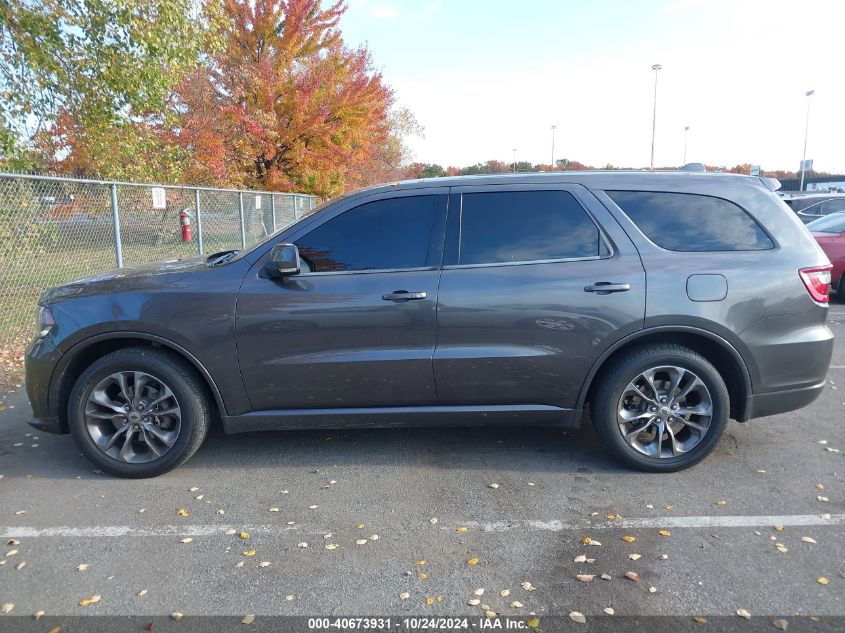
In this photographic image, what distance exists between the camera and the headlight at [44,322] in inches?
146

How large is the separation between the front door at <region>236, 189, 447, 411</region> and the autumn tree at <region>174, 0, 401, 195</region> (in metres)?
14.9

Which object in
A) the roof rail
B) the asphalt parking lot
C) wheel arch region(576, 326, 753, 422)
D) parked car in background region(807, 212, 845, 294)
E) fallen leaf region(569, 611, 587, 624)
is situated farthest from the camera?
parked car in background region(807, 212, 845, 294)

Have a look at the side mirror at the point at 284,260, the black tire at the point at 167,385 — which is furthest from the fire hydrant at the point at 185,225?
the side mirror at the point at 284,260

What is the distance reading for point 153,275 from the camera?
3795 mm

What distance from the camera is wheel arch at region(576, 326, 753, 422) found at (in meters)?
3.61

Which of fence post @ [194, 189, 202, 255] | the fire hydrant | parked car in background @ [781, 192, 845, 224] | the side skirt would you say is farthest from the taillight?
parked car in background @ [781, 192, 845, 224]

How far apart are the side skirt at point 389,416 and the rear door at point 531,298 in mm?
56

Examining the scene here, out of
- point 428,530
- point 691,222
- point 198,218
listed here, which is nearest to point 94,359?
point 428,530

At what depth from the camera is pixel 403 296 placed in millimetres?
3570

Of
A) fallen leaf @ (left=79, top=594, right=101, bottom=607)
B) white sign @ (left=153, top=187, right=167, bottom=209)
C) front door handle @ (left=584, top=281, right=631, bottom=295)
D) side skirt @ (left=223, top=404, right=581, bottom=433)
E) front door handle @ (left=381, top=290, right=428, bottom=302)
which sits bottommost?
fallen leaf @ (left=79, top=594, right=101, bottom=607)

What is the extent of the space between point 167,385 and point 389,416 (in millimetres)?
1408

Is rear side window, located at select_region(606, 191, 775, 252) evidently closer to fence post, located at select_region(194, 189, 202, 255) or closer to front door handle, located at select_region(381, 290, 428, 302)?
front door handle, located at select_region(381, 290, 428, 302)

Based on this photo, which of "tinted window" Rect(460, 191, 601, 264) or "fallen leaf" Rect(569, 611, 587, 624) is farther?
"tinted window" Rect(460, 191, 601, 264)

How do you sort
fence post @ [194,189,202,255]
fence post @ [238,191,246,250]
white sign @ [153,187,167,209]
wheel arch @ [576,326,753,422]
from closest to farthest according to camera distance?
1. wheel arch @ [576,326,753,422]
2. white sign @ [153,187,167,209]
3. fence post @ [194,189,202,255]
4. fence post @ [238,191,246,250]
